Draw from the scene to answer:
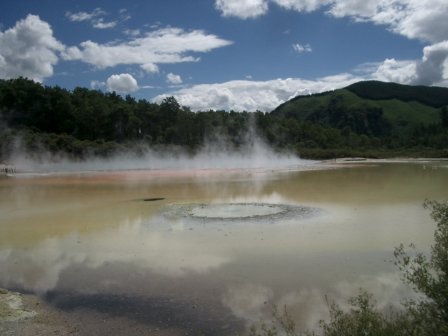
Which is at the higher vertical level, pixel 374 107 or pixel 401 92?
pixel 401 92

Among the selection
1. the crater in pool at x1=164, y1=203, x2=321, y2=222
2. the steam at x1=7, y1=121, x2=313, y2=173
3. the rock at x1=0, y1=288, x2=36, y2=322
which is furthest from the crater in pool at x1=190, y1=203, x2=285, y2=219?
the steam at x1=7, y1=121, x2=313, y2=173

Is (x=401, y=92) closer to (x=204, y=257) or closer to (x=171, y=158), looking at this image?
(x=171, y=158)

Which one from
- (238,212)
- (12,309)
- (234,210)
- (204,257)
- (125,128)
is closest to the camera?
(12,309)

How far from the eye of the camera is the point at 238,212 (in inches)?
703

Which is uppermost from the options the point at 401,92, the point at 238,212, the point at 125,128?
the point at 401,92

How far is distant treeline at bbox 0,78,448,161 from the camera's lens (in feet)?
219

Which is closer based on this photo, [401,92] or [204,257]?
[204,257]

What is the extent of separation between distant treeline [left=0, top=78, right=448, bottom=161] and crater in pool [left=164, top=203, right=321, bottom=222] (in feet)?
163

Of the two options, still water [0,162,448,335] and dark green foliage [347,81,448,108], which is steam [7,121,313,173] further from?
dark green foliage [347,81,448,108]

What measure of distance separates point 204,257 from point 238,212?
6755mm

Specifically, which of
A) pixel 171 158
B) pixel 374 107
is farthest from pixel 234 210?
pixel 374 107

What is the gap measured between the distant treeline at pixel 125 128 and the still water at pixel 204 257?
4805 centimetres

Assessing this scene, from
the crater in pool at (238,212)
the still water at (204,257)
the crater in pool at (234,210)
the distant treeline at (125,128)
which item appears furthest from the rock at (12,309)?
the distant treeline at (125,128)

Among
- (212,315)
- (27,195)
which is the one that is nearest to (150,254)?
(212,315)
